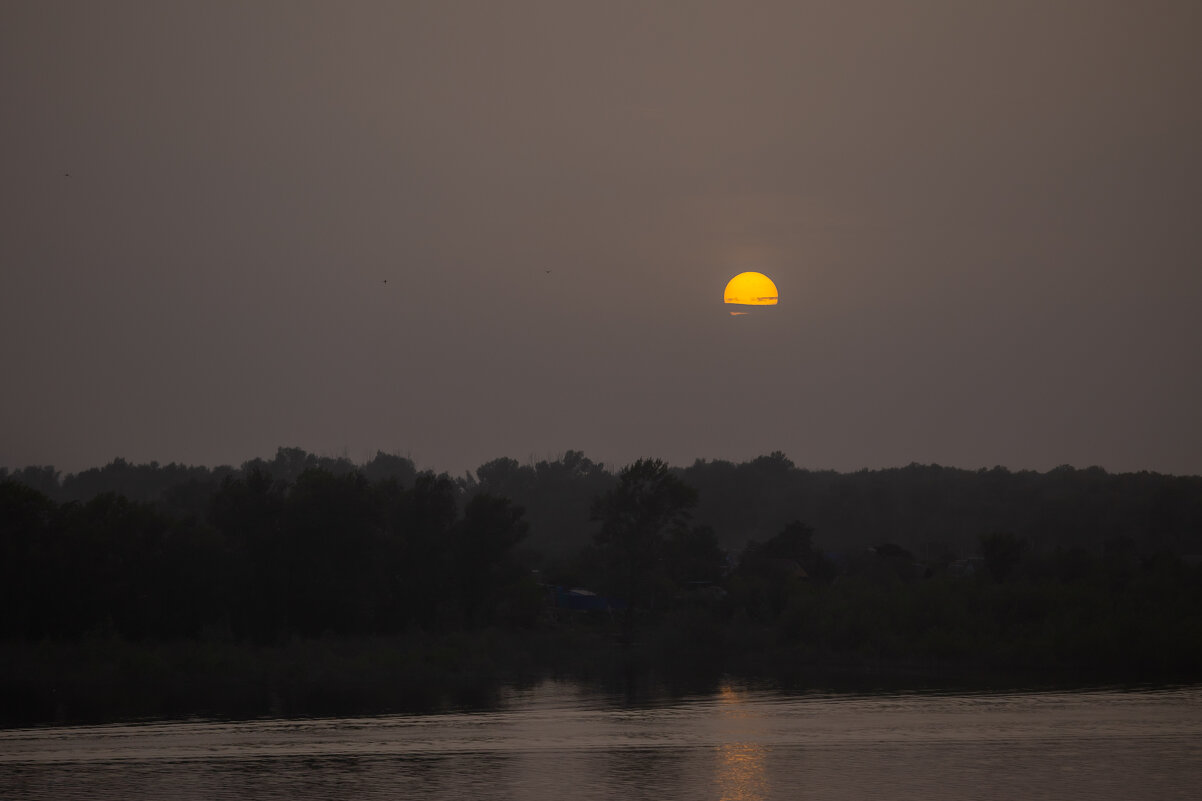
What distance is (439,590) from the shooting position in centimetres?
7894

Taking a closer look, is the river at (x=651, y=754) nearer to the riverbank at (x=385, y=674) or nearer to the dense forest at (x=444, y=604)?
the riverbank at (x=385, y=674)

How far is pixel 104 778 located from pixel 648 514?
6240 centimetres

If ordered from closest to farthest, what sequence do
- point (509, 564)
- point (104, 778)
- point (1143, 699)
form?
point (104, 778) < point (1143, 699) < point (509, 564)

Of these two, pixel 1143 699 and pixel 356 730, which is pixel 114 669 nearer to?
pixel 356 730

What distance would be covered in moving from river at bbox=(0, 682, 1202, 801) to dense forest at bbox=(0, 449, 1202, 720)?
30.4 feet

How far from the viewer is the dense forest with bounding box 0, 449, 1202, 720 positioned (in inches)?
2490

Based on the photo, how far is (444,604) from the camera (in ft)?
260

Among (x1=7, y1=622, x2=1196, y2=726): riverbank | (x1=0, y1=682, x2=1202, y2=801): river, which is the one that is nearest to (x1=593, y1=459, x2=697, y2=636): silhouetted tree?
(x1=7, y1=622, x2=1196, y2=726): riverbank

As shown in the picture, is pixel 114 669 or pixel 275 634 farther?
pixel 275 634

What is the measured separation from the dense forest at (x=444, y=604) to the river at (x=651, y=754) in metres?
9.26

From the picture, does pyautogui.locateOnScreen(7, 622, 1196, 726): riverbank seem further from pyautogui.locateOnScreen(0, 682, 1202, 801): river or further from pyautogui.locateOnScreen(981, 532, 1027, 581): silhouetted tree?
pyautogui.locateOnScreen(981, 532, 1027, 581): silhouetted tree

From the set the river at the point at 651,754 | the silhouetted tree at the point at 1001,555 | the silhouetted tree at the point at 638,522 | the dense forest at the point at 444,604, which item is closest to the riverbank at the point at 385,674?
the dense forest at the point at 444,604

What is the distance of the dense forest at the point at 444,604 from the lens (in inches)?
2490

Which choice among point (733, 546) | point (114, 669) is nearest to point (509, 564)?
point (114, 669)
